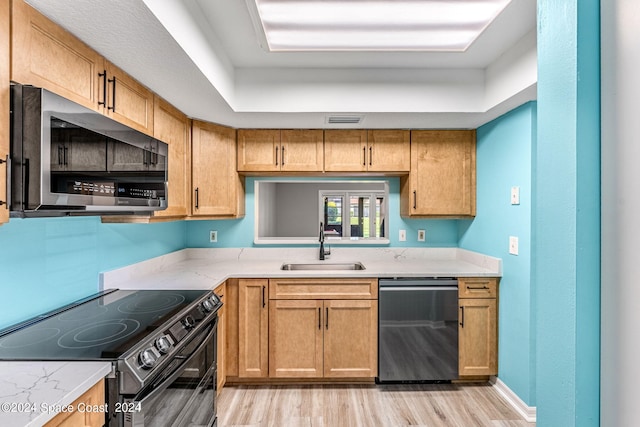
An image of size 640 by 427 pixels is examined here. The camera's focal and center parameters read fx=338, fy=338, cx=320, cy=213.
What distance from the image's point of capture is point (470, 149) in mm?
2906

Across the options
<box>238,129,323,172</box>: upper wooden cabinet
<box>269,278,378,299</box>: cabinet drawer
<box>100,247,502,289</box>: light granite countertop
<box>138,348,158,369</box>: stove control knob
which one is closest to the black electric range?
<box>138,348,158,369</box>: stove control knob

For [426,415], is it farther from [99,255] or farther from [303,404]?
[99,255]

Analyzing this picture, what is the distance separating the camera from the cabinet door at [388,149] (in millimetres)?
2883

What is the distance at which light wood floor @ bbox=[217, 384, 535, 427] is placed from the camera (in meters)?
2.17

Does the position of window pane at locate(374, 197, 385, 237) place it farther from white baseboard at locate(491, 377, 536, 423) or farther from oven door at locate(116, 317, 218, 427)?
oven door at locate(116, 317, 218, 427)

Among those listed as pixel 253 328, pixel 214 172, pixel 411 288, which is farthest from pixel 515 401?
pixel 214 172

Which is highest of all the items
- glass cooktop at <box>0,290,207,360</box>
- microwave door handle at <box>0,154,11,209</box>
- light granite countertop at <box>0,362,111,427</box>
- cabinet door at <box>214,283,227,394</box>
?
microwave door handle at <box>0,154,11,209</box>

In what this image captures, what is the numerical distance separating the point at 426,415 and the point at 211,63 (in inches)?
101

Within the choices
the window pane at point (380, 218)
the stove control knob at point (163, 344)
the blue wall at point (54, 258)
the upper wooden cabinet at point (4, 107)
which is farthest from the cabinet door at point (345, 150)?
the upper wooden cabinet at point (4, 107)

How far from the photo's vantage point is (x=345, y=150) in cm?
288

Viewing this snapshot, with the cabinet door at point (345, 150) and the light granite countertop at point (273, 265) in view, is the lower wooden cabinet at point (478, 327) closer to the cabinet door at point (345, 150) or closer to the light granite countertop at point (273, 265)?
the light granite countertop at point (273, 265)

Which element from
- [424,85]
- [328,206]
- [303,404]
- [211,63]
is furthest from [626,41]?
[328,206]

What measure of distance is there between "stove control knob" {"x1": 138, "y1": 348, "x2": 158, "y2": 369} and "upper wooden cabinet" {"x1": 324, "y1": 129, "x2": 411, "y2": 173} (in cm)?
198

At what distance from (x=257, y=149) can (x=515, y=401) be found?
8.80 ft
